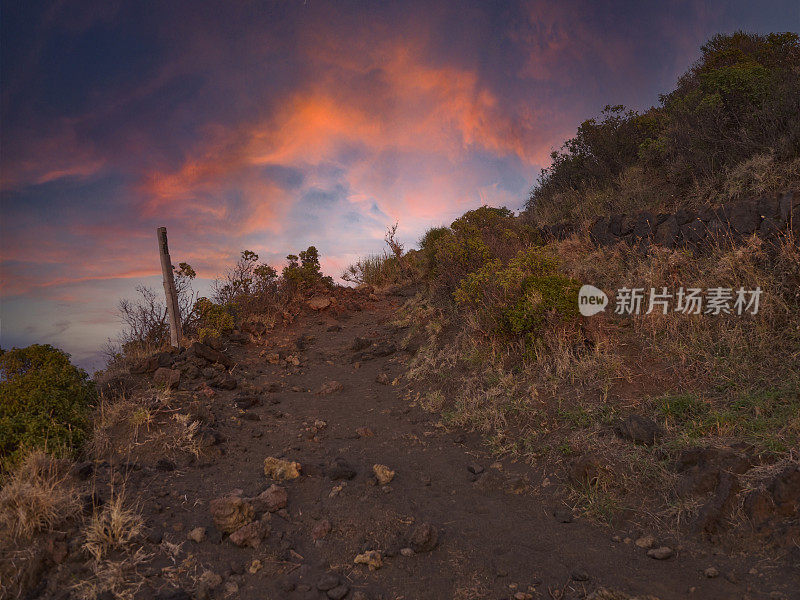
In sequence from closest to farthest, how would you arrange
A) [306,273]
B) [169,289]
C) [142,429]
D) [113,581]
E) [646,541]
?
[113,581]
[646,541]
[142,429]
[169,289]
[306,273]

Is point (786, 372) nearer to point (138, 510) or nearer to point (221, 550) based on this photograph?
point (221, 550)

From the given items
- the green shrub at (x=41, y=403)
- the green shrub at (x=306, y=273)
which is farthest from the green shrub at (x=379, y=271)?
the green shrub at (x=41, y=403)

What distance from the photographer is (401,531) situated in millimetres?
4039

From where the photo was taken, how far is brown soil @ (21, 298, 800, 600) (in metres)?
3.32

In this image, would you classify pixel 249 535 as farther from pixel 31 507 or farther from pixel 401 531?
pixel 31 507

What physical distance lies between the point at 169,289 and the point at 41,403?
4850 millimetres

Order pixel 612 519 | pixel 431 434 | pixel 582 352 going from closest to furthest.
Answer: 1. pixel 612 519
2. pixel 431 434
3. pixel 582 352

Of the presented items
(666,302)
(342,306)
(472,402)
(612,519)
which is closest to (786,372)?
(666,302)

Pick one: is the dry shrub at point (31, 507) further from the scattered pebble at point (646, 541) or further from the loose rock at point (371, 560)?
the scattered pebble at point (646, 541)

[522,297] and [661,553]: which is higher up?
[522,297]

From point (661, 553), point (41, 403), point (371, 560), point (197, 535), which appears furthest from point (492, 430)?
point (41, 403)

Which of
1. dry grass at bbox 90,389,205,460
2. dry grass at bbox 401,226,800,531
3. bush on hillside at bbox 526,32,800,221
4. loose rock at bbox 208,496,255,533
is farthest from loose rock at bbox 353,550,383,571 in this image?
bush on hillside at bbox 526,32,800,221

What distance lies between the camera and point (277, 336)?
12.2 m

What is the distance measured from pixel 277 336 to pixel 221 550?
341 inches
